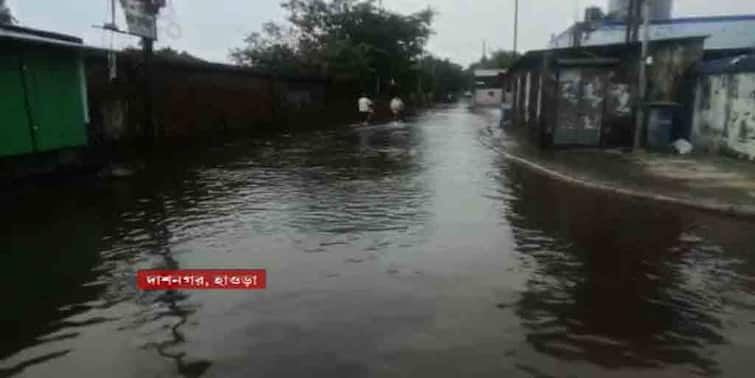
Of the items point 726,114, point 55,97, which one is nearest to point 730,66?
point 726,114

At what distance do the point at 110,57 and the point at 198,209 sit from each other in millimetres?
7278

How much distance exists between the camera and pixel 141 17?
555 inches

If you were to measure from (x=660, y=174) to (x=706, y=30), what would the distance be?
2676 cm

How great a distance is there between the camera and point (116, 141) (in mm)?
14844

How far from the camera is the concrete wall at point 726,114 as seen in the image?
1316 cm

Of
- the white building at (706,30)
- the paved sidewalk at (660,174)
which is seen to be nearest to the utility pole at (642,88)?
the paved sidewalk at (660,174)

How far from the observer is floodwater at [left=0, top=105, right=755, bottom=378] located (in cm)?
413

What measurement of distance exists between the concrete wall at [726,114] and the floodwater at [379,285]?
5.93 metres

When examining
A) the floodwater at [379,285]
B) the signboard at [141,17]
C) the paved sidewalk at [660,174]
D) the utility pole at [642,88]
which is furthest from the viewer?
the utility pole at [642,88]

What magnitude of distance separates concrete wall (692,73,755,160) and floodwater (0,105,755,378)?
593 cm

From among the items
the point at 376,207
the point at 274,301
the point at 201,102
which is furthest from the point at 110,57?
the point at 274,301

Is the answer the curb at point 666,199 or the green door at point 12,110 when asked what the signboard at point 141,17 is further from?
the curb at point 666,199

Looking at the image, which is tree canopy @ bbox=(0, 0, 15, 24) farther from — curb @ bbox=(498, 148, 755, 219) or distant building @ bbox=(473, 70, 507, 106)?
distant building @ bbox=(473, 70, 507, 106)

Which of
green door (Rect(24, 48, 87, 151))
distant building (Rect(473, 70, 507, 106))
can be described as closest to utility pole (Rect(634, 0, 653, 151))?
green door (Rect(24, 48, 87, 151))
